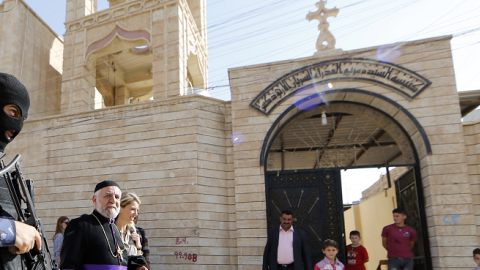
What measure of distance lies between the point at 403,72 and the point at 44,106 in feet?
43.8

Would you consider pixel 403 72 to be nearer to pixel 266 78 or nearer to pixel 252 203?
pixel 266 78

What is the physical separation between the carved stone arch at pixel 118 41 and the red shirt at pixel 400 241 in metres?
11.4

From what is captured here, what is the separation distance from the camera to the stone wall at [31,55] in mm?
14664

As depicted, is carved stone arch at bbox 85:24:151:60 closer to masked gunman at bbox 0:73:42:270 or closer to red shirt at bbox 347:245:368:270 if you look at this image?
red shirt at bbox 347:245:368:270

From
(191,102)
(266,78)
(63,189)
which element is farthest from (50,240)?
(266,78)

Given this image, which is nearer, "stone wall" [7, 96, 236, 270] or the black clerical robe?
the black clerical robe

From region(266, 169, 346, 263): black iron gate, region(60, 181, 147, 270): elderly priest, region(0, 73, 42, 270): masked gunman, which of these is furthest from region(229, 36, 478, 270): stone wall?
region(0, 73, 42, 270): masked gunman

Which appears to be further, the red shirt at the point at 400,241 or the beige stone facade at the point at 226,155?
the beige stone facade at the point at 226,155

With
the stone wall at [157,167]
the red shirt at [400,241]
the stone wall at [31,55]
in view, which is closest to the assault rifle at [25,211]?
the red shirt at [400,241]

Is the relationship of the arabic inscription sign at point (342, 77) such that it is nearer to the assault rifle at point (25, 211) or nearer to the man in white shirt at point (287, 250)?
the man in white shirt at point (287, 250)

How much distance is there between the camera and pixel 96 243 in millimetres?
3133

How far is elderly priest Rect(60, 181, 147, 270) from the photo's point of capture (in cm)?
304

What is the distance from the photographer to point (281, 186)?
9.20 meters

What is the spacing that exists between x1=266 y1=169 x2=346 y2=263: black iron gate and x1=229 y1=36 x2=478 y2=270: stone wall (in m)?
0.41
